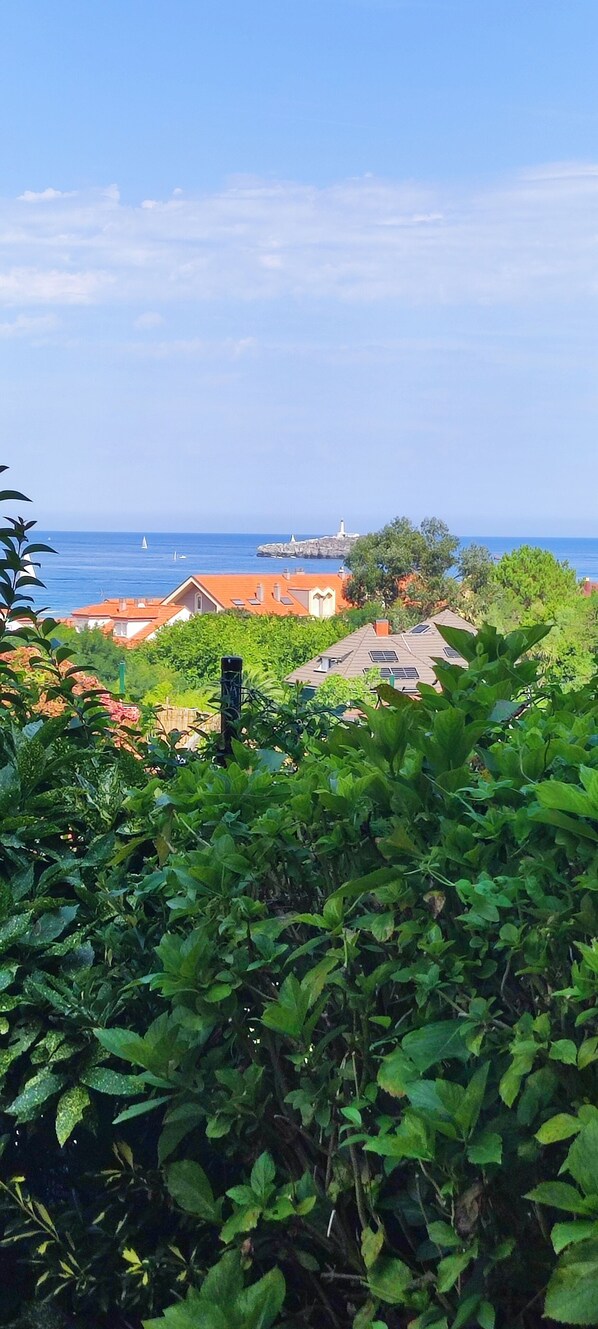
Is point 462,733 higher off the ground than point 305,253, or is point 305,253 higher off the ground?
point 305,253

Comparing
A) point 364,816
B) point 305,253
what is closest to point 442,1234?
point 364,816

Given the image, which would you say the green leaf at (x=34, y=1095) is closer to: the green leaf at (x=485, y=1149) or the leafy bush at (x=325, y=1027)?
the leafy bush at (x=325, y=1027)

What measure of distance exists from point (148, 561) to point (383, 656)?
54.8 m

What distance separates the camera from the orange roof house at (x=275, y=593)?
40.8 metres

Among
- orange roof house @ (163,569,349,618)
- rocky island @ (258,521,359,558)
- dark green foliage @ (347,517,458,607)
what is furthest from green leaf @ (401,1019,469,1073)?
rocky island @ (258,521,359,558)

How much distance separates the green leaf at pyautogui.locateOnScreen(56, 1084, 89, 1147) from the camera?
3.03 ft

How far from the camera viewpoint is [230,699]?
4.40 ft

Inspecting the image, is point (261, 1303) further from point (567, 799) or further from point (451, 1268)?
point (567, 799)

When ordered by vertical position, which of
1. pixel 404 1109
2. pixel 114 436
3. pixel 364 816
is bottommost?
pixel 404 1109

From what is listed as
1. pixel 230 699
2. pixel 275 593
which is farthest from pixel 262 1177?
pixel 275 593

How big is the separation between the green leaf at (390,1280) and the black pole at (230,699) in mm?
583

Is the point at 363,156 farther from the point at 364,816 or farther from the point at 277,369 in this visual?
the point at 364,816

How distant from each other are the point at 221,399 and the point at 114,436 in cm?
1088

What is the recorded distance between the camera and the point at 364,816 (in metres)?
0.87
